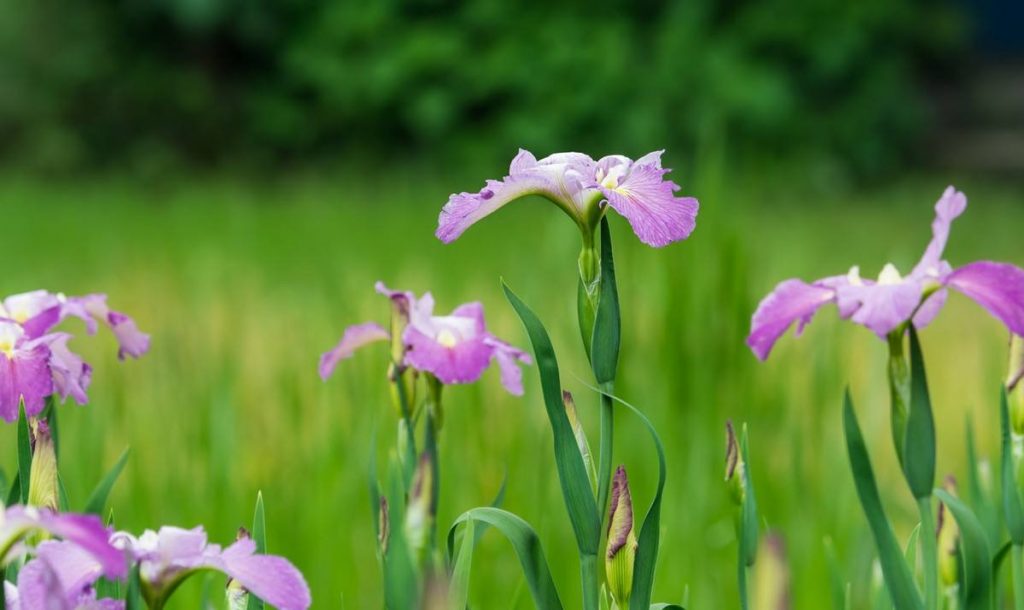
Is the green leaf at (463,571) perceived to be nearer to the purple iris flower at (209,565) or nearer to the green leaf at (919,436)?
the purple iris flower at (209,565)

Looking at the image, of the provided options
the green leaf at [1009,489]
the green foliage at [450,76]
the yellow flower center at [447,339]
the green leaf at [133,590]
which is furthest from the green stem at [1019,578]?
the green foliage at [450,76]

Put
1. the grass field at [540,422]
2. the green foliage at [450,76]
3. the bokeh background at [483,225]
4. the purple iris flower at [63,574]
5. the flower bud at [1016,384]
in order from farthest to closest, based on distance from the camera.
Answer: the green foliage at [450,76]
the bokeh background at [483,225]
the grass field at [540,422]
the flower bud at [1016,384]
the purple iris flower at [63,574]

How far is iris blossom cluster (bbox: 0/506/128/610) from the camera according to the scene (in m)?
0.57

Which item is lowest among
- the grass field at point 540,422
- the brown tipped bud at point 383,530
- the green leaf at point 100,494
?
the brown tipped bud at point 383,530

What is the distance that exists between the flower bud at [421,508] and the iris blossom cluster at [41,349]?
0.26 meters

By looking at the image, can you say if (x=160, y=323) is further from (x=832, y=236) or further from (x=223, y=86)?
(x=223, y=86)

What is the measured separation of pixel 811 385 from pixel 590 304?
1.49m

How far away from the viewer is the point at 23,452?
80 cm

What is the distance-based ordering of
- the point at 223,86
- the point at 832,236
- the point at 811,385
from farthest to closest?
the point at 223,86
the point at 832,236
the point at 811,385

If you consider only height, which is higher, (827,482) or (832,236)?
(832,236)

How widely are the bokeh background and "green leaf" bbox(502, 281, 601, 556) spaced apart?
27.8 inches

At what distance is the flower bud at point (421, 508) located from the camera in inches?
27.9

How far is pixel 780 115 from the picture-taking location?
24.9 ft

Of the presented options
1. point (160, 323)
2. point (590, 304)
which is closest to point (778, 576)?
point (590, 304)
